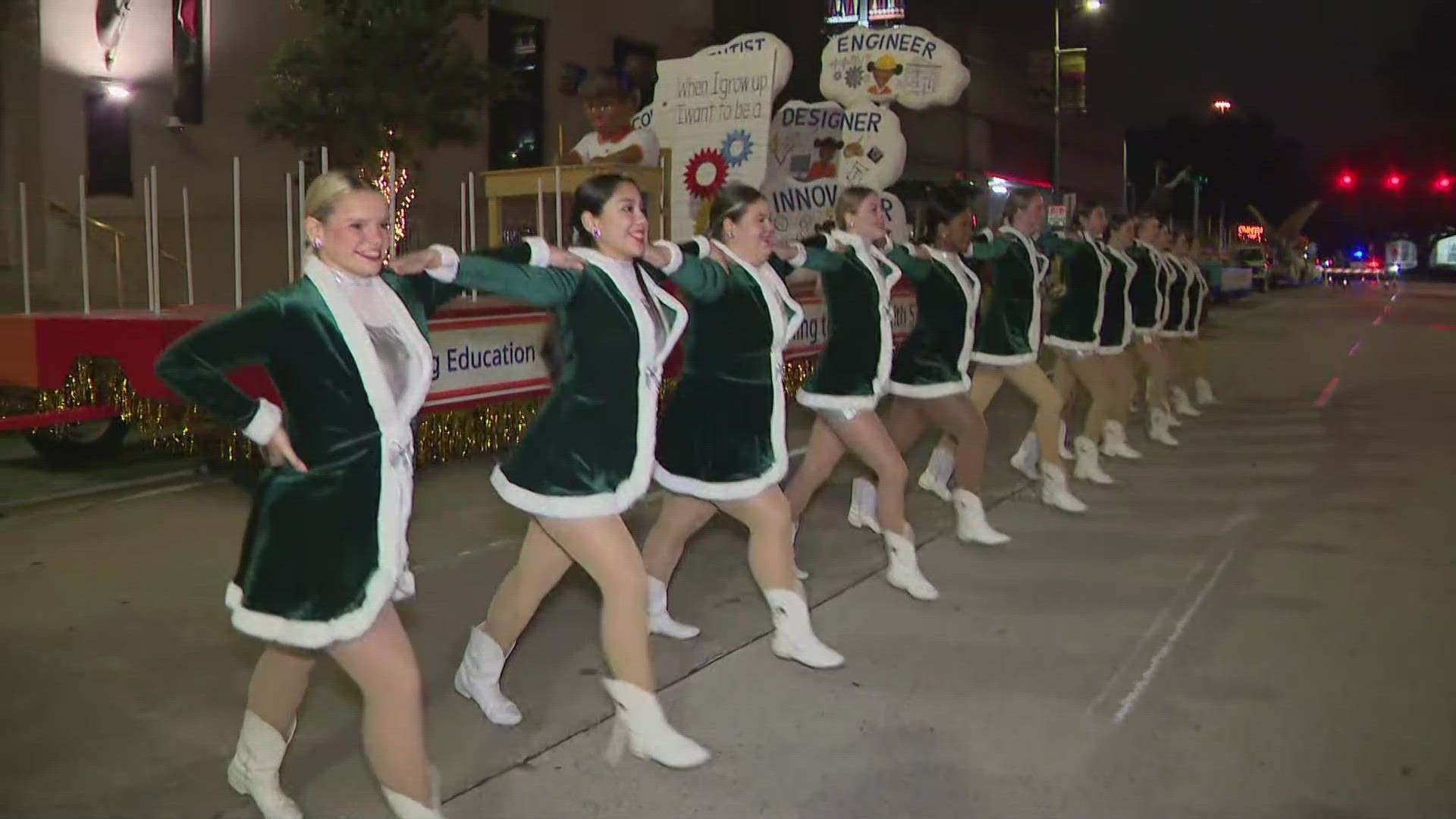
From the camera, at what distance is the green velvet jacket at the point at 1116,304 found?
9047mm

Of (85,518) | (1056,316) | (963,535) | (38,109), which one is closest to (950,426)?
(963,535)

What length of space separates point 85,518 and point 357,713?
3783 mm

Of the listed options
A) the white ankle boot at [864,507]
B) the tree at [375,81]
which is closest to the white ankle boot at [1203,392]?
the white ankle boot at [864,507]

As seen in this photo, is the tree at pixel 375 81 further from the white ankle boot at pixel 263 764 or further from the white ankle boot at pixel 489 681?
the white ankle boot at pixel 263 764

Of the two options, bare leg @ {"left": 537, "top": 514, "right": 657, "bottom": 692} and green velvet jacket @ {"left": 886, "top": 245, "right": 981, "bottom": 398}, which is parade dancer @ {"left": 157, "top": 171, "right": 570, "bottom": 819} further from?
green velvet jacket @ {"left": 886, "top": 245, "right": 981, "bottom": 398}

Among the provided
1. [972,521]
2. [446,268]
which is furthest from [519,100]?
[446,268]

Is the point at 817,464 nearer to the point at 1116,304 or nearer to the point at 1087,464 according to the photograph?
the point at 1087,464

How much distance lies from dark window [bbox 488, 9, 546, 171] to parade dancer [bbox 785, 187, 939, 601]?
1601 cm

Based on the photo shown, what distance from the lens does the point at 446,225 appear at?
814 inches

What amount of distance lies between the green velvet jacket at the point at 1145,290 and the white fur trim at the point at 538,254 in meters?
6.95

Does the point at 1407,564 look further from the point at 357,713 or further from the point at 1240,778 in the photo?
the point at 357,713

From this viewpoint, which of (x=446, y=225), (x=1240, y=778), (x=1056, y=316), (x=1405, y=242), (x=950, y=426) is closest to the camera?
(x=1240, y=778)

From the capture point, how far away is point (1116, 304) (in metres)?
9.12

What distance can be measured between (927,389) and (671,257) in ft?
8.04
